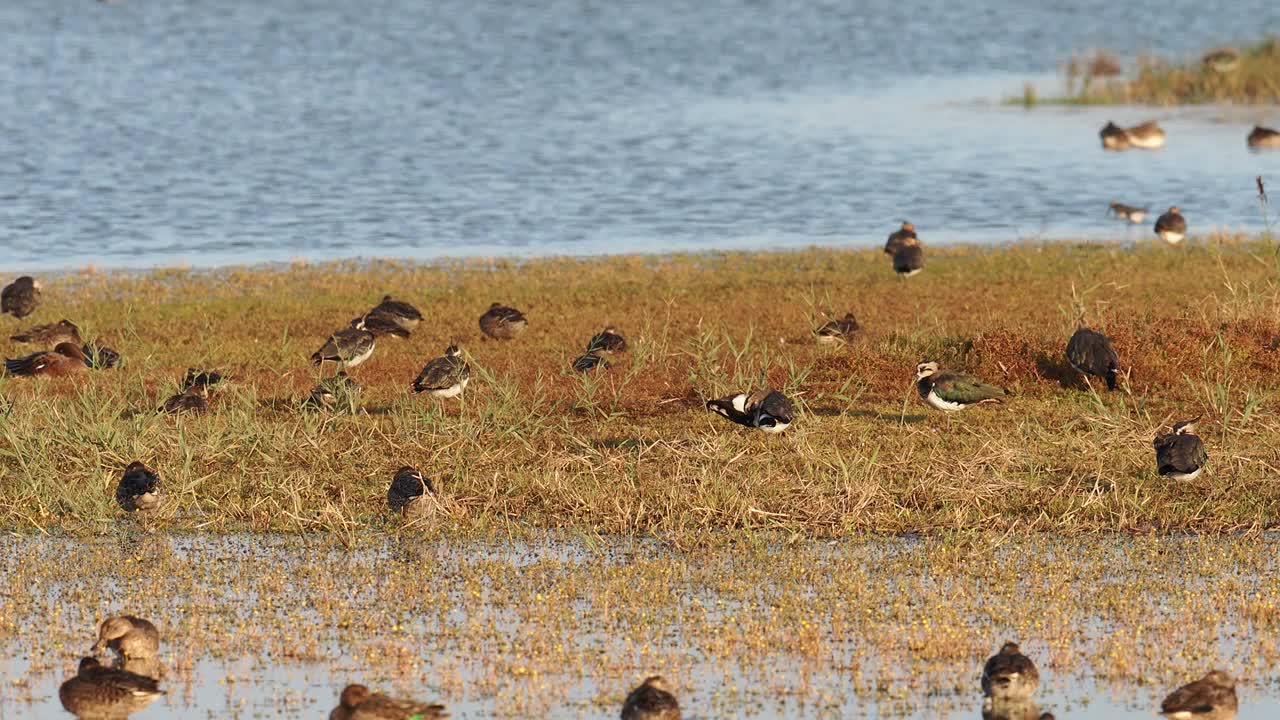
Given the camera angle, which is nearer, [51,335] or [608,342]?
[608,342]

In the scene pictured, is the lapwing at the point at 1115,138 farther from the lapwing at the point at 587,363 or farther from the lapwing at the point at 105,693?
the lapwing at the point at 105,693

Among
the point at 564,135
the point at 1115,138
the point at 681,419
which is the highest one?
the point at 564,135

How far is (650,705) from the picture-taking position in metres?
9.20

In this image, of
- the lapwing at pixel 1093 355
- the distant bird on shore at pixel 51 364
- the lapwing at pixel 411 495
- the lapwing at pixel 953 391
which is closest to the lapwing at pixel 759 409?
the lapwing at pixel 953 391

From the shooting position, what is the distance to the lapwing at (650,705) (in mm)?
9180

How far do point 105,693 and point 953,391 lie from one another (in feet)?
26.2

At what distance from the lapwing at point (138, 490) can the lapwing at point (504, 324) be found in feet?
21.7

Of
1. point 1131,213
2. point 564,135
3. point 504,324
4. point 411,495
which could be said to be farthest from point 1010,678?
point 564,135

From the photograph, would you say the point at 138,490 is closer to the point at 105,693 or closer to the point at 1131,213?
the point at 105,693

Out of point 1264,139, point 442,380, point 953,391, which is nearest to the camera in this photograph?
point 953,391

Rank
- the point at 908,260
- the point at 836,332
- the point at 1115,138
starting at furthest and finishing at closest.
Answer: the point at 1115,138
the point at 908,260
the point at 836,332

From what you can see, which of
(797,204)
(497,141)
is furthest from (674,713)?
(497,141)

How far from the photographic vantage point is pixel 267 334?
20.7 metres

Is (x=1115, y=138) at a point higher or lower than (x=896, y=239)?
higher
